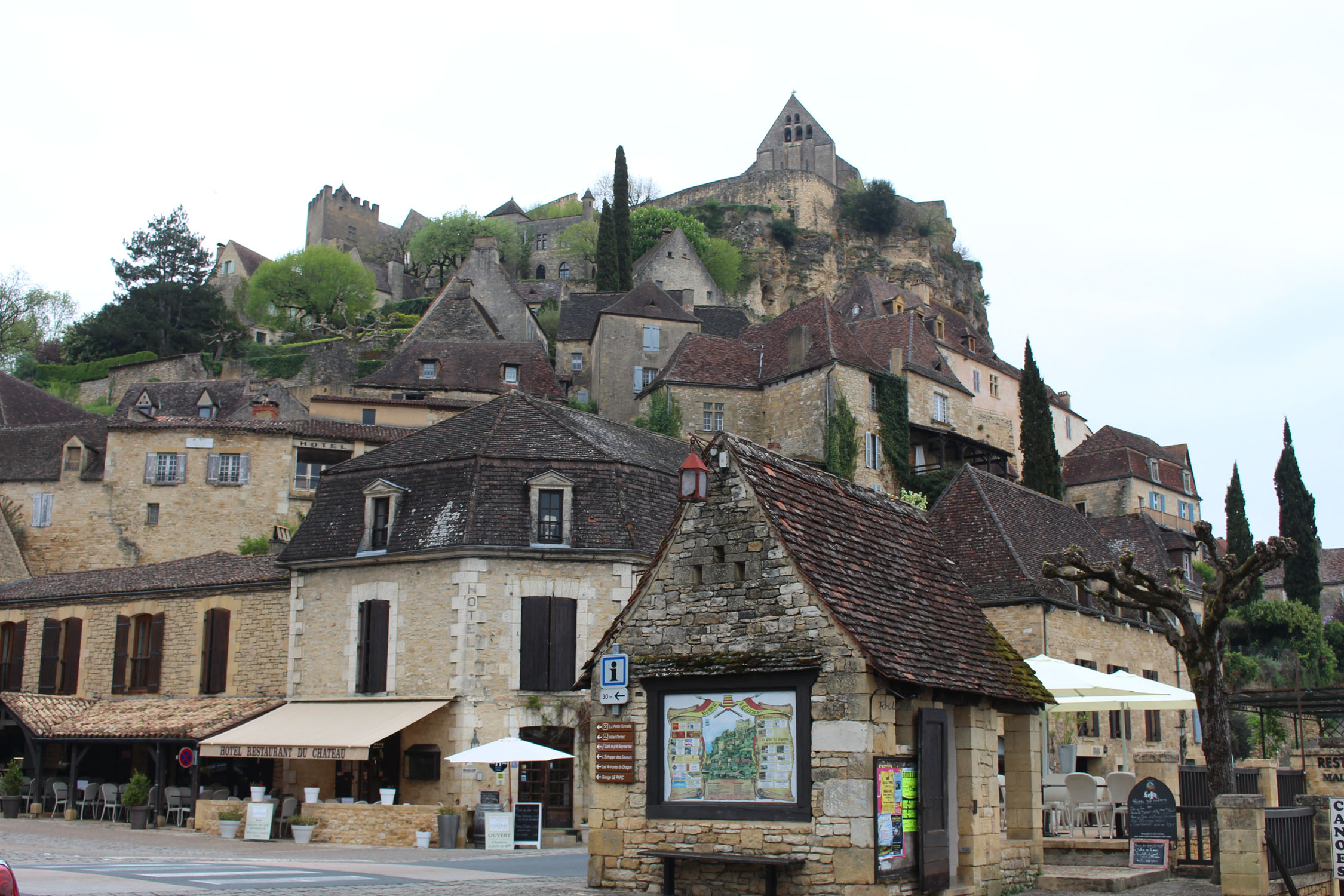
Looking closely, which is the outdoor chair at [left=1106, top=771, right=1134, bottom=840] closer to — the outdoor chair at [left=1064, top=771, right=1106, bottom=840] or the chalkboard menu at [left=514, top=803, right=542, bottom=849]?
the outdoor chair at [left=1064, top=771, right=1106, bottom=840]

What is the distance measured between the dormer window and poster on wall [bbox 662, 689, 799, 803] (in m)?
11.1

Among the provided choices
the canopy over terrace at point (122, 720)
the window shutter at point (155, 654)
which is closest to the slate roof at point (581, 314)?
the window shutter at point (155, 654)

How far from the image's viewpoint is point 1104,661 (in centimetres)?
2928

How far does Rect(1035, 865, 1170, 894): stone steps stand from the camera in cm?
1390

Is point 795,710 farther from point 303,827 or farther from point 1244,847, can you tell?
point 303,827

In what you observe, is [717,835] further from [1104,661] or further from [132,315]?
[132,315]

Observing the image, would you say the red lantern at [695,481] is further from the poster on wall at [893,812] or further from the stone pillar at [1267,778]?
the stone pillar at [1267,778]

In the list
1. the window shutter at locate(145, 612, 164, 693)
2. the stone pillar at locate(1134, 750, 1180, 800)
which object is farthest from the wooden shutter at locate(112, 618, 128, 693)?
the stone pillar at locate(1134, 750, 1180, 800)

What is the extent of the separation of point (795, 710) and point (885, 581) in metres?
2.22

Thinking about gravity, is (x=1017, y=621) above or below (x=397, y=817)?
above

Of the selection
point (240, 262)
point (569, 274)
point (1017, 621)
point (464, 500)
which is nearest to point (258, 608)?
point (464, 500)

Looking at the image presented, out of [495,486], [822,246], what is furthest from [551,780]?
[822,246]

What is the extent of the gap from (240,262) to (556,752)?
76.6m

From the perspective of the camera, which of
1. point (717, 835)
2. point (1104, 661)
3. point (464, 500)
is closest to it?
point (717, 835)
